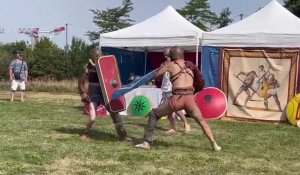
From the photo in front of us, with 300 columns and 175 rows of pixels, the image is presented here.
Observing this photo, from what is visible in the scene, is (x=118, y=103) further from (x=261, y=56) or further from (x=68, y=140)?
(x=261, y=56)

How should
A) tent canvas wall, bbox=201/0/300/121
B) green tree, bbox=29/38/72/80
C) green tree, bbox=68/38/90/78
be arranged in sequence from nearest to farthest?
tent canvas wall, bbox=201/0/300/121, green tree, bbox=29/38/72/80, green tree, bbox=68/38/90/78

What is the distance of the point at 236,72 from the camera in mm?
13344

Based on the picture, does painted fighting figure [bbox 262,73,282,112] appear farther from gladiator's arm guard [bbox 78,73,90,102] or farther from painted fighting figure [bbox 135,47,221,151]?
gladiator's arm guard [bbox 78,73,90,102]

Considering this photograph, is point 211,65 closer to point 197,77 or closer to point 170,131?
point 170,131

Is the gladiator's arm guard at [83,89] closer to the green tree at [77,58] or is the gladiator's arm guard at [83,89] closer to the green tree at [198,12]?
the green tree at [77,58]

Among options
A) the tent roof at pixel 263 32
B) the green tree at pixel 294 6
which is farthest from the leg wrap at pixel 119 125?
the green tree at pixel 294 6

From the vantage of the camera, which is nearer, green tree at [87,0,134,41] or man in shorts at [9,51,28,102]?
man in shorts at [9,51,28,102]

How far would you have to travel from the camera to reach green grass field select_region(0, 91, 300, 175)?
6.75 m

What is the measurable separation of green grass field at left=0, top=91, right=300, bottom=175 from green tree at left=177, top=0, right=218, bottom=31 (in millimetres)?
33114

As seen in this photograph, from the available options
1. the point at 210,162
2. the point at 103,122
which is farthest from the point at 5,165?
the point at 103,122

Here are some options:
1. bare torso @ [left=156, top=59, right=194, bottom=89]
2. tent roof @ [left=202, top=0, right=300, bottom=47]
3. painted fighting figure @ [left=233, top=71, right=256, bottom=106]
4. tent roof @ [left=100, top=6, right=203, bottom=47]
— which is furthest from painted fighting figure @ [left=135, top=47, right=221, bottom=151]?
tent roof @ [left=100, top=6, right=203, bottom=47]

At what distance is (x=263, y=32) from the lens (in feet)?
A: 42.0

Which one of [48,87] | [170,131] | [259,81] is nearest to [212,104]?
[259,81]

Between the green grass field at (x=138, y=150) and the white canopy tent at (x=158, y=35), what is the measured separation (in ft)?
9.37
